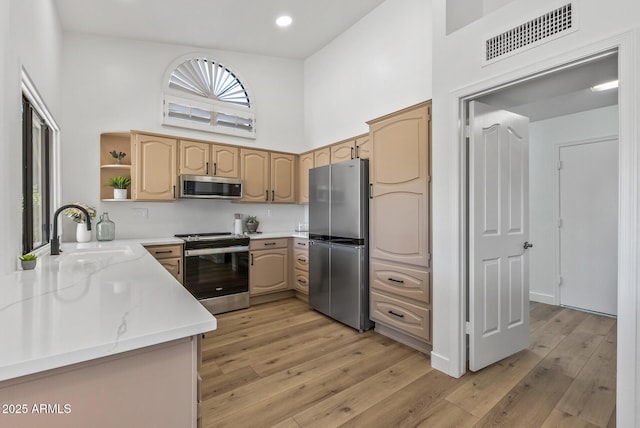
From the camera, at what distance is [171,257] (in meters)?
3.24

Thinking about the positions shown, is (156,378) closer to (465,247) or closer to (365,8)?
(465,247)

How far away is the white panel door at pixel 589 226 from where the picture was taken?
341 cm

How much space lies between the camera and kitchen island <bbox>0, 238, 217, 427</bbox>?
2.11 feet

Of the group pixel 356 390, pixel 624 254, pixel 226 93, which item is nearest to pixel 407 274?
pixel 356 390

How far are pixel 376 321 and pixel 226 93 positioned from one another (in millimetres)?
3521

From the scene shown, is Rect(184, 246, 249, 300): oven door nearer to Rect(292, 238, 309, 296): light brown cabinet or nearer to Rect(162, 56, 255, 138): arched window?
Rect(292, 238, 309, 296): light brown cabinet

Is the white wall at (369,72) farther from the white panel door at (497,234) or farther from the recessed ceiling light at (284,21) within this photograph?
the white panel door at (497,234)

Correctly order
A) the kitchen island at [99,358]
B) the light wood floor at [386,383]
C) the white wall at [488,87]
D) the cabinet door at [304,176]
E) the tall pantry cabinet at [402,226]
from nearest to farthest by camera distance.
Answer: the kitchen island at [99,358], the white wall at [488,87], the light wood floor at [386,383], the tall pantry cabinet at [402,226], the cabinet door at [304,176]

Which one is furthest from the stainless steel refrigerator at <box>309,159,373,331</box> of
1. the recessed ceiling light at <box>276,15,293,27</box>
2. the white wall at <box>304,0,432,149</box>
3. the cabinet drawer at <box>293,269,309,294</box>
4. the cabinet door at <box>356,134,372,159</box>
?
the recessed ceiling light at <box>276,15,293,27</box>

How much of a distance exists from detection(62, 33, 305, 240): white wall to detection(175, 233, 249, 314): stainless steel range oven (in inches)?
15.7

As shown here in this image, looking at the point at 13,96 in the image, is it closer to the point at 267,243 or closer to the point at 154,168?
the point at 154,168

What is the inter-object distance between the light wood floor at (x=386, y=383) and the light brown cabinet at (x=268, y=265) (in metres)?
0.86

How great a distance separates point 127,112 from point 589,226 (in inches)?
221

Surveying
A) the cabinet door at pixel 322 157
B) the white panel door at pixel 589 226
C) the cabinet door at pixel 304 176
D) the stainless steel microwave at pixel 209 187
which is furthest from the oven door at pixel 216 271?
the white panel door at pixel 589 226
